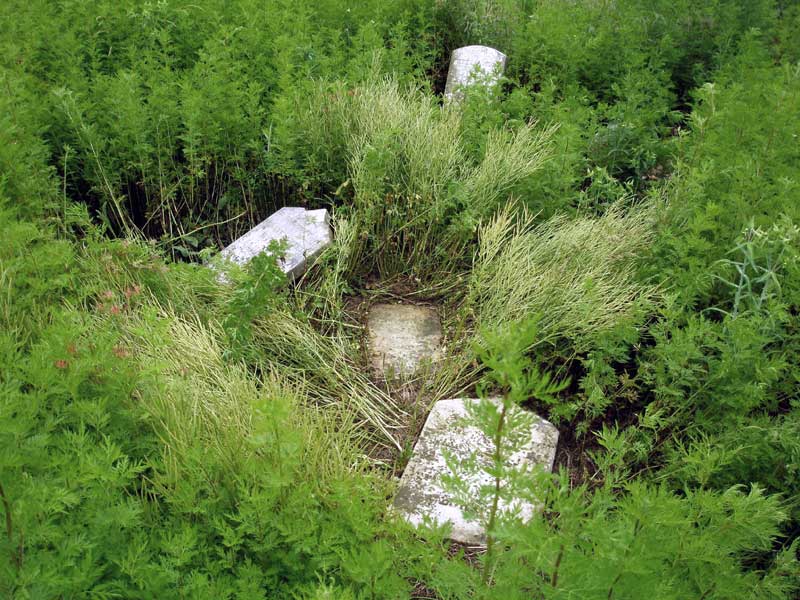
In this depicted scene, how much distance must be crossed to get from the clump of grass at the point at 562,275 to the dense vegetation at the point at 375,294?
0.02 metres

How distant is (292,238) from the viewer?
414 cm

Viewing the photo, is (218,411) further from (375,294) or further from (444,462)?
(375,294)

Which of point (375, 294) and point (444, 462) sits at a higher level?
point (375, 294)

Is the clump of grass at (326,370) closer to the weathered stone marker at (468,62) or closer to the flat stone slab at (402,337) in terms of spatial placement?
the flat stone slab at (402,337)

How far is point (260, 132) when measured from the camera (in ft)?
14.9

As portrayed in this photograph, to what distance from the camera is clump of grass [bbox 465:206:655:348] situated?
3.50m

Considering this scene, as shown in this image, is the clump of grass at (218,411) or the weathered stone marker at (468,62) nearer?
the clump of grass at (218,411)

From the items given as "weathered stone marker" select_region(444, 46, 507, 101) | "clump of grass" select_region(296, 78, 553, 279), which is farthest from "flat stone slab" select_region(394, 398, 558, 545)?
"weathered stone marker" select_region(444, 46, 507, 101)

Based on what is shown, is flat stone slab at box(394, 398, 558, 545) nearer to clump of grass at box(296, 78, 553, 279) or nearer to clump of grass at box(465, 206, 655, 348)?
clump of grass at box(465, 206, 655, 348)

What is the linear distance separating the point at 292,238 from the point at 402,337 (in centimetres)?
82

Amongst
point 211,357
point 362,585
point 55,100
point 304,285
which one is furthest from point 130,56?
point 362,585

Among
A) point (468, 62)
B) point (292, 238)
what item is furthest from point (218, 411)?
point (468, 62)

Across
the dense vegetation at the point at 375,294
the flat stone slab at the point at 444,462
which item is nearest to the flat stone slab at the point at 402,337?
the dense vegetation at the point at 375,294

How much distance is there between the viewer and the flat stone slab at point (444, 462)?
2.92 meters
